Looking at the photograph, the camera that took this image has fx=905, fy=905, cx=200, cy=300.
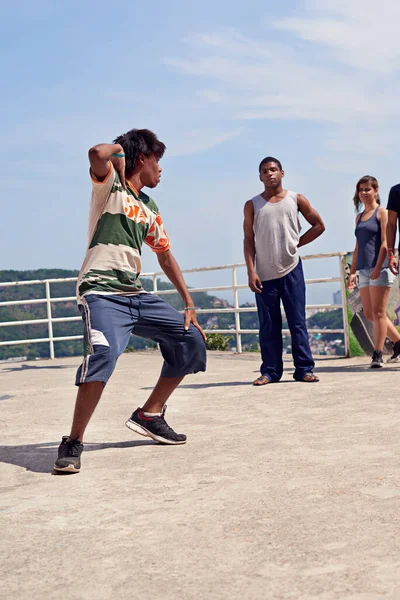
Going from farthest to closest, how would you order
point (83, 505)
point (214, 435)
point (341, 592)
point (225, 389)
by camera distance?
point (225, 389) → point (214, 435) → point (83, 505) → point (341, 592)

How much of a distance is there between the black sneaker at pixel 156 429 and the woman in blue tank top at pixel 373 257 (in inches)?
162

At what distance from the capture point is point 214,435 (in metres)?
5.34

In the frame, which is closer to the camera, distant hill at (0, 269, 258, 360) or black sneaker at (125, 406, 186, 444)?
black sneaker at (125, 406, 186, 444)

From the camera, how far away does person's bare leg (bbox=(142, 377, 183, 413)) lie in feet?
17.0

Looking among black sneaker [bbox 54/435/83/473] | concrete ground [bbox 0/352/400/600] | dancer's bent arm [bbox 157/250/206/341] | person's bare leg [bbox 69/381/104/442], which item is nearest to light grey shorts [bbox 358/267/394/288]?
concrete ground [bbox 0/352/400/600]

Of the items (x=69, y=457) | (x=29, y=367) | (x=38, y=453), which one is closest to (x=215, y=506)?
(x=69, y=457)

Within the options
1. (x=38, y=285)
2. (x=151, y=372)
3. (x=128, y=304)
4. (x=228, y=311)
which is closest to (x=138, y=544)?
(x=128, y=304)

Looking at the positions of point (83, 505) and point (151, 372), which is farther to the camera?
point (151, 372)

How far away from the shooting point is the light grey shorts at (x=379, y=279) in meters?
8.76

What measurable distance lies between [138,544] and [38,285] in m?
12.5

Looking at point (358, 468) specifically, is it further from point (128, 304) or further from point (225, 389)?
point (225, 389)

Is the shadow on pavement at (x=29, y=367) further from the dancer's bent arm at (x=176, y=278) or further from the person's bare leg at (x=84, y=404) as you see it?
the person's bare leg at (x=84, y=404)

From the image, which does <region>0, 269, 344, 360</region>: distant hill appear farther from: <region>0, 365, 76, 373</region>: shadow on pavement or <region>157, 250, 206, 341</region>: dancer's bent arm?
<region>157, 250, 206, 341</region>: dancer's bent arm

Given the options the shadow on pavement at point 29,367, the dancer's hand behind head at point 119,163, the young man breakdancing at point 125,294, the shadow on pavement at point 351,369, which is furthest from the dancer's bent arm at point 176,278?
the shadow on pavement at point 29,367
